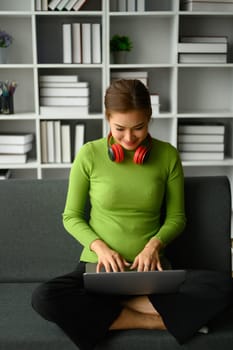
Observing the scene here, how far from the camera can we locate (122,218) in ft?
5.41

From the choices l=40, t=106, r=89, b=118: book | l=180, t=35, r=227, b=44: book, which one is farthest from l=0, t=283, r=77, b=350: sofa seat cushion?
l=180, t=35, r=227, b=44: book

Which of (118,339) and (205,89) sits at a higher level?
(205,89)

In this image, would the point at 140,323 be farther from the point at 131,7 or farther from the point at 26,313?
the point at 131,7

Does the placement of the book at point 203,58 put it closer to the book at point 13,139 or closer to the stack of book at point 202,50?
the stack of book at point 202,50

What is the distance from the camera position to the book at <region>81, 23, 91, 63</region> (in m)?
3.05

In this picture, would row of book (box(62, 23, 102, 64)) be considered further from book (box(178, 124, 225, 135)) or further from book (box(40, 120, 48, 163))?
book (box(178, 124, 225, 135))

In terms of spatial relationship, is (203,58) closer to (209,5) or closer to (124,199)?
(209,5)

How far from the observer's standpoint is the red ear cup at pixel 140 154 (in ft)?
5.34

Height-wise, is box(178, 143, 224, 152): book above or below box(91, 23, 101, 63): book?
below

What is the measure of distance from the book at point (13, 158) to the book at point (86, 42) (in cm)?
73

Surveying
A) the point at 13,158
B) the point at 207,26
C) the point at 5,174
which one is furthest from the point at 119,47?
the point at 5,174

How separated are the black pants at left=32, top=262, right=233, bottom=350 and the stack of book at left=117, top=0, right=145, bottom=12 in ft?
6.75

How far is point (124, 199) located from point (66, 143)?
1.61 metres

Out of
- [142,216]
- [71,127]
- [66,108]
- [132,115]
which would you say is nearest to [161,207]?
[142,216]
